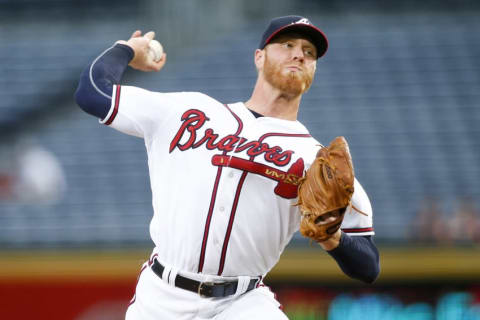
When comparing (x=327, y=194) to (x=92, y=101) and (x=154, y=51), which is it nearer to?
(x=92, y=101)

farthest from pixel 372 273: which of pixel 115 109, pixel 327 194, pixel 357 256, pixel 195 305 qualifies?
pixel 115 109

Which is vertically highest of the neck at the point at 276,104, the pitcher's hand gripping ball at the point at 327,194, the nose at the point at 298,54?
the nose at the point at 298,54

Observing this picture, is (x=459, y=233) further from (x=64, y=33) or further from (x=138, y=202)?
(x=64, y=33)

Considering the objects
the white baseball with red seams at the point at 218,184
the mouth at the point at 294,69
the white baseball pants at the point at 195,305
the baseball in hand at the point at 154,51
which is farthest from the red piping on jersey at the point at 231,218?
the baseball in hand at the point at 154,51

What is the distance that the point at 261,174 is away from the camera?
2934mm

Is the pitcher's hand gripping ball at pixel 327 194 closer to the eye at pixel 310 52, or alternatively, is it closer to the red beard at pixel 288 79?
the red beard at pixel 288 79

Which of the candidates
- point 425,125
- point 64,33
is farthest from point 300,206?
point 64,33

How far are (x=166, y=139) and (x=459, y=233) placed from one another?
4889 mm

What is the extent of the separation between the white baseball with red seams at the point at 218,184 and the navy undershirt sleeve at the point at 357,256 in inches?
3.4

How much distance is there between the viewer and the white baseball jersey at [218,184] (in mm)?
2926

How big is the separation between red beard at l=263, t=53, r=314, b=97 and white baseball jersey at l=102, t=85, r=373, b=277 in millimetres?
138

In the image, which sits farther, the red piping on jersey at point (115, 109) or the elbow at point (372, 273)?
the red piping on jersey at point (115, 109)

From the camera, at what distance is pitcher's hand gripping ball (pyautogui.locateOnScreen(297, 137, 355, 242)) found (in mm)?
2646

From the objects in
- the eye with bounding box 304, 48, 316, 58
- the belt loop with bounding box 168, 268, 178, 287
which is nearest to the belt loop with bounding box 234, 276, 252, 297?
the belt loop with bounding box 168, 268, 178, 287
